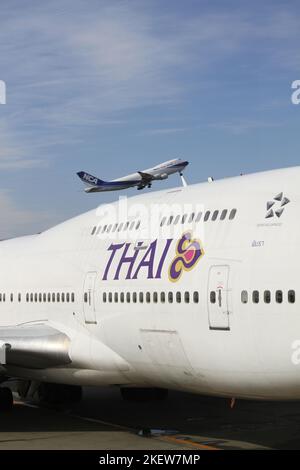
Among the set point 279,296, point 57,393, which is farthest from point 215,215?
point 57,393

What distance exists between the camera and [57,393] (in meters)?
24.7

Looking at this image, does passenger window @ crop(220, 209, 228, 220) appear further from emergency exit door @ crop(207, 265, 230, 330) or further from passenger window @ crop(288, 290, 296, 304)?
passenger window @ crop(288, 290, 296, 304)

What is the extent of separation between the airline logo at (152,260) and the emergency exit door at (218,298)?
76 cm

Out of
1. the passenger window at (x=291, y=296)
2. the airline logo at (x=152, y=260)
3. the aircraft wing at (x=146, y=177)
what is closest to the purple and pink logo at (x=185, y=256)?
the airline logo at (x=152, y=260)

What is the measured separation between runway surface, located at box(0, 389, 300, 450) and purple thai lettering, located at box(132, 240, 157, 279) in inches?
156

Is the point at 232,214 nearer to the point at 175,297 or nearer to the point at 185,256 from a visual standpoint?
the point at 185,256

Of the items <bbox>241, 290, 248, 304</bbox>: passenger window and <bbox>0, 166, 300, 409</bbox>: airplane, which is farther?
<bbox>241, 290, 248, 304</bbox>: passenger window

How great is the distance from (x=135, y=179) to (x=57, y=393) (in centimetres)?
7603

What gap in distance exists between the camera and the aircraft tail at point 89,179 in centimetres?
10044

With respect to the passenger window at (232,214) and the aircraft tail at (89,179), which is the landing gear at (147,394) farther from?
the aircraft tail at (89,179)

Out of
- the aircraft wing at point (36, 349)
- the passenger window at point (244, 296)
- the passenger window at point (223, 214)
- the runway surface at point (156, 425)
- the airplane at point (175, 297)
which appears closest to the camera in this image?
the airplane at point (175, 297)

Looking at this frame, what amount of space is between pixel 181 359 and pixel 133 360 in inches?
70.7

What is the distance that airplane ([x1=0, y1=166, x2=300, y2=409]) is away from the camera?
48.4 feet

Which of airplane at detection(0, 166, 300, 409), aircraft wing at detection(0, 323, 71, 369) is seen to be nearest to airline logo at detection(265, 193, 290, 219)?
airplane at detection(0, 166, 300, 409)
